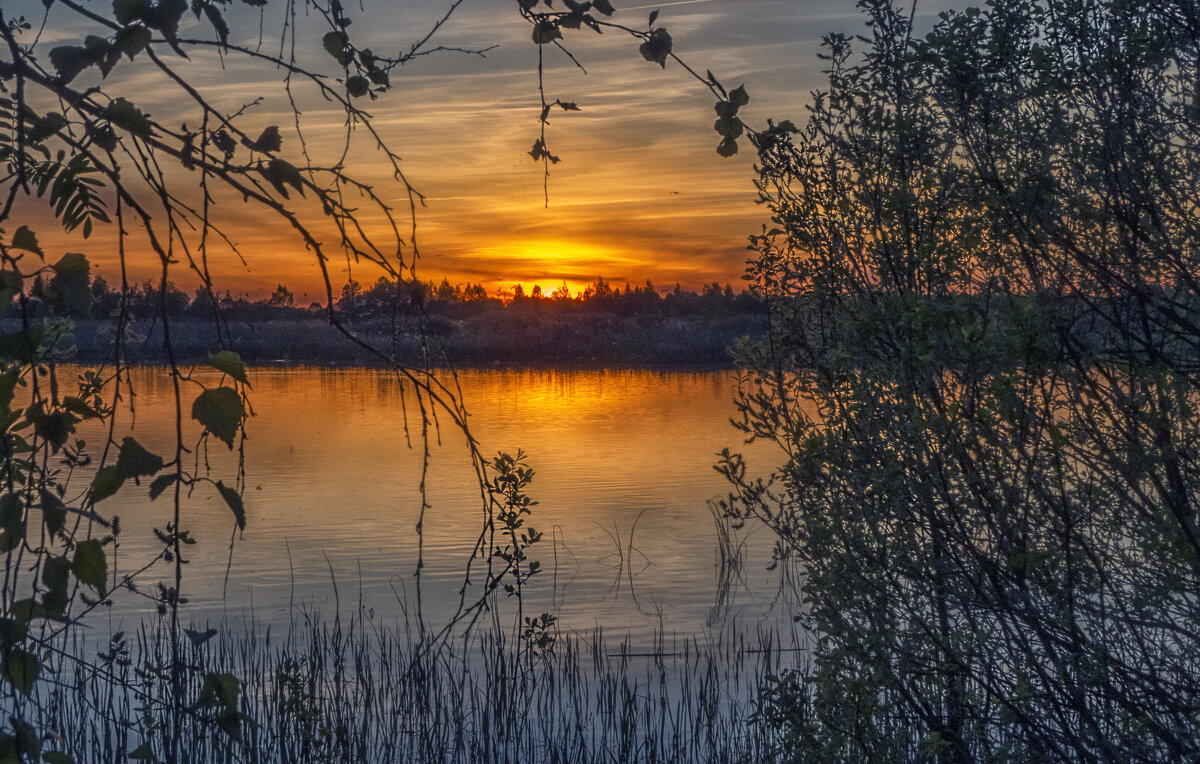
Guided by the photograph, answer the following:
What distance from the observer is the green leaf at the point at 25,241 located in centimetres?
160

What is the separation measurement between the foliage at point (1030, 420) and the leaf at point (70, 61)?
2700 millimetres

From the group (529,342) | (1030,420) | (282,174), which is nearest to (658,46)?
(282,174)

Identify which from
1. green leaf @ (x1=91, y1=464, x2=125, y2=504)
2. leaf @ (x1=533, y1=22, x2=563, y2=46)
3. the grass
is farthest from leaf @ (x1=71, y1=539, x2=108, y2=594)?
the grass

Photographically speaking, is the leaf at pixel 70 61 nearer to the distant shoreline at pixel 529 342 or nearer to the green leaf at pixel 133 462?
the green leaf at pixel 133 462

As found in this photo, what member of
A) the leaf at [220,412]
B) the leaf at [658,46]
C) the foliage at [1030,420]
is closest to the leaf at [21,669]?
the leaf at [220,412]

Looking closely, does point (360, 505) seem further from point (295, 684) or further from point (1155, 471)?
point (1155, 471)

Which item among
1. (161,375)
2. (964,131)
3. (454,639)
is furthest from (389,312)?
(161,375)

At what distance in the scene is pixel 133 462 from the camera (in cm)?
131

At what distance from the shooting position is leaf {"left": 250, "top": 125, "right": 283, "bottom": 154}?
1.87m

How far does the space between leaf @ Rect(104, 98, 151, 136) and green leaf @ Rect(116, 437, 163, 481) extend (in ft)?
2.15

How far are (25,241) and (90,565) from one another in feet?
1.97

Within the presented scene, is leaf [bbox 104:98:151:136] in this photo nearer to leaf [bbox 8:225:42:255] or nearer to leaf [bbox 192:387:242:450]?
leaf [bbox 8:225:42:255]

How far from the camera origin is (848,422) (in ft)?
14.5

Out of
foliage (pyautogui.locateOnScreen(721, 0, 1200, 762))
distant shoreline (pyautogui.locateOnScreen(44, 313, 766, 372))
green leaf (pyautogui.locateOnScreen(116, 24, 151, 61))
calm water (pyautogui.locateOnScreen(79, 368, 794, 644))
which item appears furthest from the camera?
distant shoreline (pyautogui.locateOnScreen(44, 313, 766, 372))
